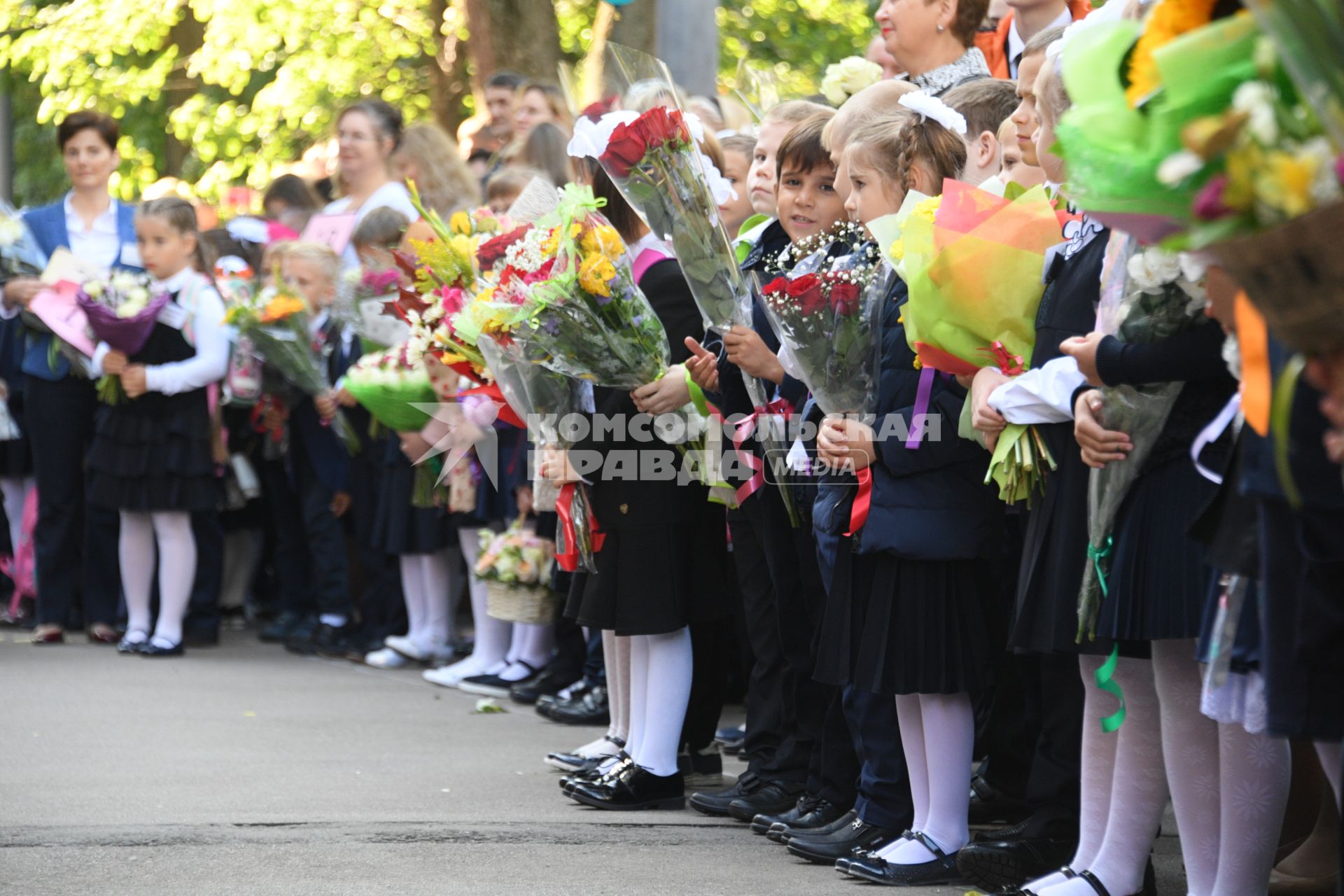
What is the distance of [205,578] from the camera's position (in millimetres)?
9125

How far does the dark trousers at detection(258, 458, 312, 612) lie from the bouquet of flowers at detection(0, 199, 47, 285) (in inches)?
63.2

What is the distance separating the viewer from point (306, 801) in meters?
5.41

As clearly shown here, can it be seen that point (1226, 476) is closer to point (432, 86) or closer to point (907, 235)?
point (907, 235)

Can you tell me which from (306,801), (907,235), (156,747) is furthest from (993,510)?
(156,747)

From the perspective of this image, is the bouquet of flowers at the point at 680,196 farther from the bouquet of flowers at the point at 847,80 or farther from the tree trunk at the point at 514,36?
the tree trunk at the point at 514,36

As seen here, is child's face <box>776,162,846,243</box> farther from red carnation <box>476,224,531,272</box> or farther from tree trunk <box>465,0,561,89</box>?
tree trunk <box>465,0,561,89</box>

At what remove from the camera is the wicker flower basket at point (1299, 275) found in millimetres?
2189

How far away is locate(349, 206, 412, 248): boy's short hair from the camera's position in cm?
851

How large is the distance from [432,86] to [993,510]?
14.9 m

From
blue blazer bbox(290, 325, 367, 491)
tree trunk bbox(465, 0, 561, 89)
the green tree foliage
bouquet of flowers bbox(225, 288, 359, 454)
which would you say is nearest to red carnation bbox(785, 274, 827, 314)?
bouquet of flowers bbox(225, 288, 359, 454)

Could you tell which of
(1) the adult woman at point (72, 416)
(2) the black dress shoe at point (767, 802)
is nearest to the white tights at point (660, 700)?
(2) the black dress shoe at point (767, 802)

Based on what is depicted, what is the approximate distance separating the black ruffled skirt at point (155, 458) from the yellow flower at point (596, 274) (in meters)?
4.25

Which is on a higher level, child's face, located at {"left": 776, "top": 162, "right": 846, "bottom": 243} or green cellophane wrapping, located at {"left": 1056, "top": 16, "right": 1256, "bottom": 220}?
child's face, located at {"left": 776, "top": 162, "right": 846, "bottom": 243}

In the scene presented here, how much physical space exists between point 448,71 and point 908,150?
13697 millimetres
